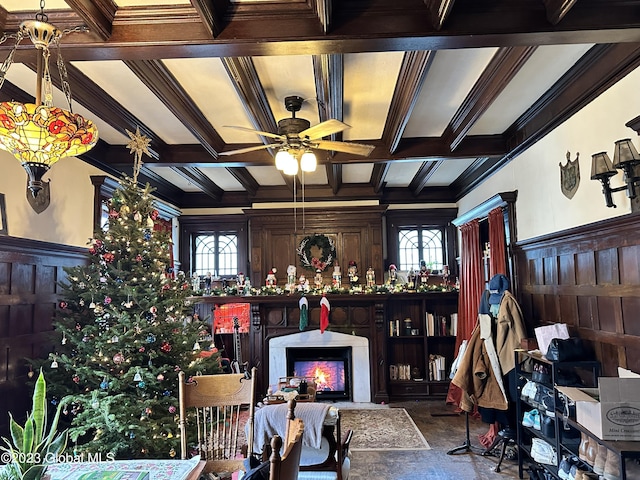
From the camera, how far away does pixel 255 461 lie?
191 centimetres

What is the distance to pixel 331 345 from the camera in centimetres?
627

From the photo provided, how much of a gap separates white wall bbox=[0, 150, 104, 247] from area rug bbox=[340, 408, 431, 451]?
11.3 ft

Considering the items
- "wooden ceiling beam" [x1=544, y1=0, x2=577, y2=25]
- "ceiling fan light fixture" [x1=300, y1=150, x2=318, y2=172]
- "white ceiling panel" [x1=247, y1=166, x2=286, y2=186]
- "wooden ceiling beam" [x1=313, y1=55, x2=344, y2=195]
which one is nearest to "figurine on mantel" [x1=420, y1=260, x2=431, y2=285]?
"white ceiling panel" [x1=247, y1=166, x2=286, y2=186]

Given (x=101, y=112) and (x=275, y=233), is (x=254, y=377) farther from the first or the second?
(x=275, y=233)

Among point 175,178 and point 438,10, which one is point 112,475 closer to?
point 438,10

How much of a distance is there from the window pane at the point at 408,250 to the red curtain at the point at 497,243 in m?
2.10

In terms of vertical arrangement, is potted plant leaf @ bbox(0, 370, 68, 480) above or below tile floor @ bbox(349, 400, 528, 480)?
above

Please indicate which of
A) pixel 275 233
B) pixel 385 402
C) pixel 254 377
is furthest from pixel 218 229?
pixel 254 377

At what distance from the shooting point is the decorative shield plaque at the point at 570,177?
3.21 metres

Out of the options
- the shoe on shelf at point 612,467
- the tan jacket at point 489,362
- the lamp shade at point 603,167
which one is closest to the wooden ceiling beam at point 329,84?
the lamp shade at point 603,167

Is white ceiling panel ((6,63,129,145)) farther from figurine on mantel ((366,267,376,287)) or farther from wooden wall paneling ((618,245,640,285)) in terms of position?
wooden wall paneling ((618,245,640,285))

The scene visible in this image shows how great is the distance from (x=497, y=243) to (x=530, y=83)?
1891 millimetres

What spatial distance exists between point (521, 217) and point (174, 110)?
10.9 ft

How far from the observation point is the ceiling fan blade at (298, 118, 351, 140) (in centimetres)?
304
